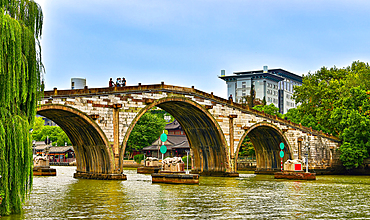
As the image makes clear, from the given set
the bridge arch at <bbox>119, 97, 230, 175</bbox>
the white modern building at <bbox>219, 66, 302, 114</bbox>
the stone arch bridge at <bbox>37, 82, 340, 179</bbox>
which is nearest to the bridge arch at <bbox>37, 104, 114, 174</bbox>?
the stone arch bridge at <bbox>37, 82, 340, 179</bbox>

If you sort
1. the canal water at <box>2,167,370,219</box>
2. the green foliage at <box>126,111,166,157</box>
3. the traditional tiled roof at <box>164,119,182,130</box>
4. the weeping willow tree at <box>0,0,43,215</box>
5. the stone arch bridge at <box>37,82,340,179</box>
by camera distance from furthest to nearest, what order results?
the traditional tiled roof at <box>164,119,182,130</box> → the green foliage at <box>126,111,166,157</box> → the stone arch bridge at <box>37,82,340,179</box> → the canal water at <box>2,167,370,219</box> → the weeping willow tree at <box>0,0,43,215</box>

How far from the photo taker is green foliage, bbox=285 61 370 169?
50281 millimetres

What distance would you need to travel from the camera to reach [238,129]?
1731 inches

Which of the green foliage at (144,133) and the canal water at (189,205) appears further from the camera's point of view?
the green foliage at (144,133)

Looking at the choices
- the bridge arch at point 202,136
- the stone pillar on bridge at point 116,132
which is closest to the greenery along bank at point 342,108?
the bridge arch at point 202,136

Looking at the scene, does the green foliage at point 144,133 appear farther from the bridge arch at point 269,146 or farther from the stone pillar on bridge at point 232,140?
the stone pillar on bridge at point 232,140

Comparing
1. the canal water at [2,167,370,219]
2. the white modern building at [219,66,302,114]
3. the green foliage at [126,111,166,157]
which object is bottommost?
the canal water at [2,167,370,219]

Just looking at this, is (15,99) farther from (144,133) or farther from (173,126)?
(173,126)

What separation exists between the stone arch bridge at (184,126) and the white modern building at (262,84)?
75.6 metres

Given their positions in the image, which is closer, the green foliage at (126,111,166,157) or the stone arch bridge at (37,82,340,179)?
the stone arch bridge at (37,82,340,179)

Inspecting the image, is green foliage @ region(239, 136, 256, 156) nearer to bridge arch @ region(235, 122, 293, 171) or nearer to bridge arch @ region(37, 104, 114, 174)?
bridge arch @ region(235, 122, 293, 171)

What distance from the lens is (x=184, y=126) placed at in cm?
4459

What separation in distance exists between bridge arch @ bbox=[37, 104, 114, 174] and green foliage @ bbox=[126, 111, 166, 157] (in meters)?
43.4

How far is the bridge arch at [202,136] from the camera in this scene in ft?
135
